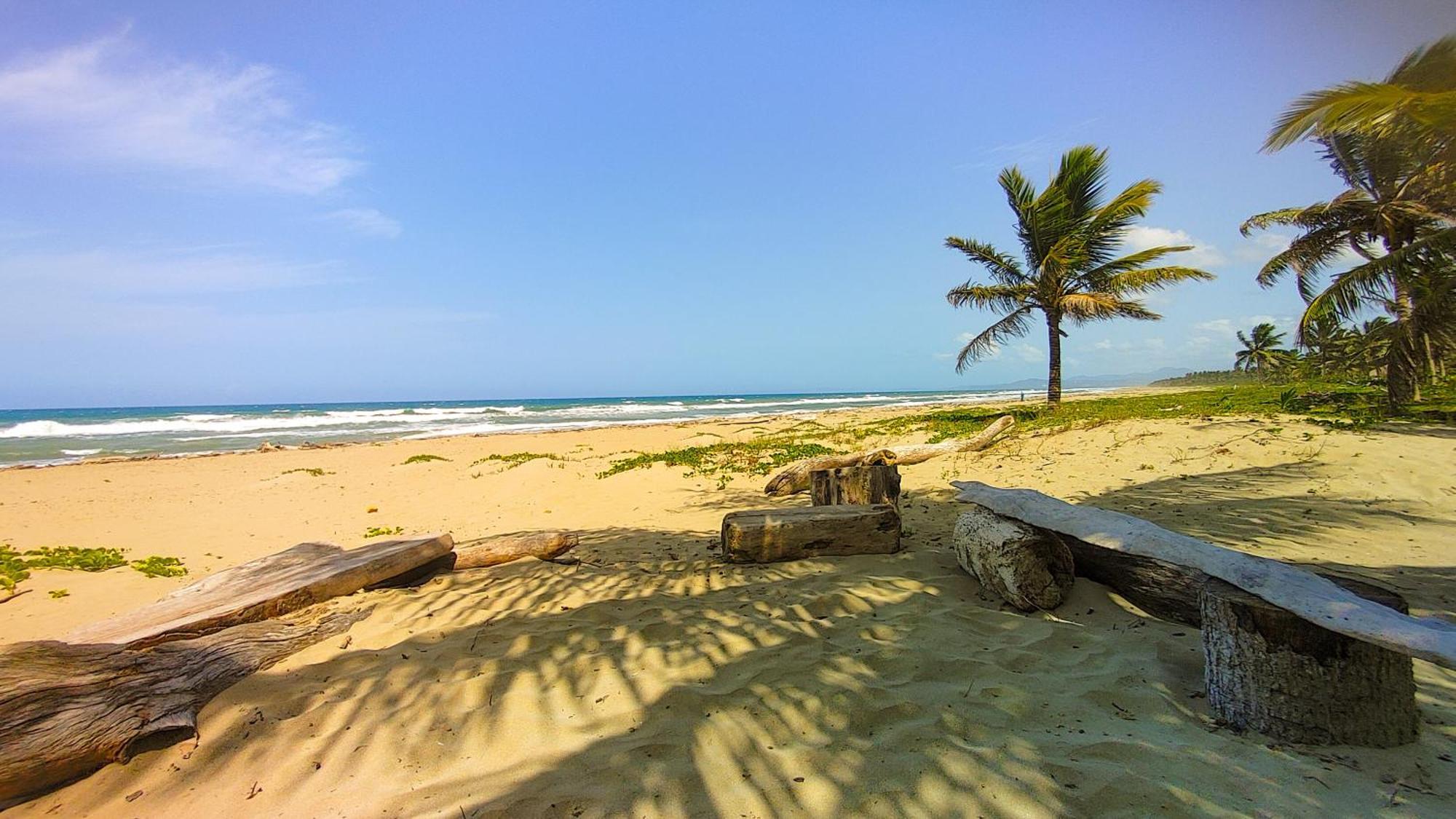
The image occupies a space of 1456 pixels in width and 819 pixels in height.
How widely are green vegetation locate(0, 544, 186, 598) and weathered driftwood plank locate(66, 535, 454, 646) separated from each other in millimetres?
2142

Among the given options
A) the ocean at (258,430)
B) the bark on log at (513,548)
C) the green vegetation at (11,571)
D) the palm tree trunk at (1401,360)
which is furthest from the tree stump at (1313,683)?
the ocean at (258,430)

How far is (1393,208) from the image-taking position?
11586mm

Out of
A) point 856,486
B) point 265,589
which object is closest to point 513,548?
point 265,589

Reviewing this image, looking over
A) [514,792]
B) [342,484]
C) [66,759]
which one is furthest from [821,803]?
[342,484]

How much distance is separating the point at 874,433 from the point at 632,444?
8.68 meters

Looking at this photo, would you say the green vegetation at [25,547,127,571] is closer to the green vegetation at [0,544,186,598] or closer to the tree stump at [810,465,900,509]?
the green vegetation at [0,544,186,598]

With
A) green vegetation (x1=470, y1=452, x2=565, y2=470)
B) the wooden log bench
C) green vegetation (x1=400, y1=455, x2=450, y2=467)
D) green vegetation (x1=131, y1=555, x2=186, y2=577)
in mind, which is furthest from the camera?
green vegetation (x1=400, y1=455, x2=450, y2=467)

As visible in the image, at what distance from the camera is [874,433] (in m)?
15.5

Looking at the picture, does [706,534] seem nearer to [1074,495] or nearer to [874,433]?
[1074,495]

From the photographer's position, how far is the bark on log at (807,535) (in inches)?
217

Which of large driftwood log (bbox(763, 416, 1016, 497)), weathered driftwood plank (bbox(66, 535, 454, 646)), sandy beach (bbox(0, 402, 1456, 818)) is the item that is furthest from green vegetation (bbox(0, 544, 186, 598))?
large driftwood log (bbox(763, 416, 1016, 497))

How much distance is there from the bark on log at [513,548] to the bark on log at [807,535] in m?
1.86

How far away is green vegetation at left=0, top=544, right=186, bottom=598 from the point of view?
5973 mm

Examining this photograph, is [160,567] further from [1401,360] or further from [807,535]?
[1401,360]
